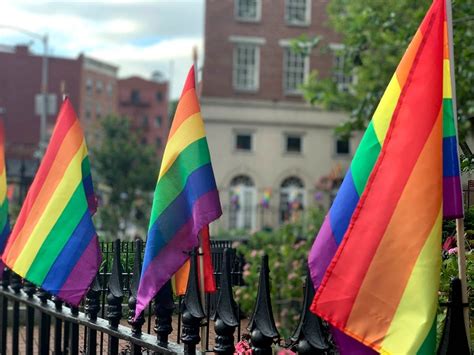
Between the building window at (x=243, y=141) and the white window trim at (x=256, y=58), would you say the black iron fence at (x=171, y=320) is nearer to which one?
the building window at (x=243, y=141)

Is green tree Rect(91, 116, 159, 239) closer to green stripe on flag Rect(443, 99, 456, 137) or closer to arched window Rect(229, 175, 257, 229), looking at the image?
arched window Rect(229, 175, 257, 229)

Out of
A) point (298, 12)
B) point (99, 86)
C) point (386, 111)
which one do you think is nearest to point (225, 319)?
point (386, 111)

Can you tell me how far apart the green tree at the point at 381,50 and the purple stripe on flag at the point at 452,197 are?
645 cm

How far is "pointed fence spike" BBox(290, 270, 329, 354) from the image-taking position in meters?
2.75

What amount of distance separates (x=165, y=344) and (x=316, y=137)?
1329 inches

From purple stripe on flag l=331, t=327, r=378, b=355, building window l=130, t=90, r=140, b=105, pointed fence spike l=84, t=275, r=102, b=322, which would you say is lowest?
pointed fence spike l=84, t=275, r=102, b=322

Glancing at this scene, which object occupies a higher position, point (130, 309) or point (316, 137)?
point (316, 137)

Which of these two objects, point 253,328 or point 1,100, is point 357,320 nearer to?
point 253,328

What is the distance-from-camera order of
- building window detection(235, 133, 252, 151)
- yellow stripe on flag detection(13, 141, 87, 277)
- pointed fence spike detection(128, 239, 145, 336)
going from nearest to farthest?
pointed fence spike detection(128, 239, 145, 336)
yellow stripe on flag detection(13, 141, 87, 277)
building window detection(235, 133, 252, 151)

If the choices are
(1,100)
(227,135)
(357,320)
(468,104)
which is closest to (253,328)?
(357,320)

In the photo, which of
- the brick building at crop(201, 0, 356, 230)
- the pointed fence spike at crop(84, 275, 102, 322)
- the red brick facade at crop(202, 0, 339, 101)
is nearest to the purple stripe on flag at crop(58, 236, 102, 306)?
the pointed fence spike at crop(84, 275, 102, 322)

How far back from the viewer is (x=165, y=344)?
3.59m

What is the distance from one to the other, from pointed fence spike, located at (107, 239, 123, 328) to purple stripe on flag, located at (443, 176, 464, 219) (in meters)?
1.87

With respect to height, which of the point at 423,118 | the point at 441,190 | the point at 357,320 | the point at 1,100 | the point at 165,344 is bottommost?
the point at 165,344
